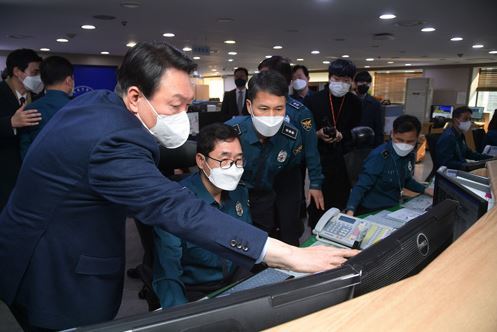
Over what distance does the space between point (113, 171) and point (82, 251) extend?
287 mm

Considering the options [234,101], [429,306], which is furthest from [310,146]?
[234,101]

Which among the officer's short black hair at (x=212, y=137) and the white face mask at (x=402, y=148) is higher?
the officer's short black hair at (x=212, y=137)

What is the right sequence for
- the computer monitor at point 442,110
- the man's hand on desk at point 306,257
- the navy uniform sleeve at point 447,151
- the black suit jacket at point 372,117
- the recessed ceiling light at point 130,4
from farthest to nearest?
the computer monitor at point 442,110 < the recessed ceiling light at point 130,4 < the navy uniform sleeve at point 447,151 < the black suit jacket at point 372,117 < the man's hand on desk at point 306,257

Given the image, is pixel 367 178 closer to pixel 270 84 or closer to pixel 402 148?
pixel 402 148

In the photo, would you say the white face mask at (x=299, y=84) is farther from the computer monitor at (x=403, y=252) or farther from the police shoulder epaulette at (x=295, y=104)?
the computer monitor at (x=403, y=252)

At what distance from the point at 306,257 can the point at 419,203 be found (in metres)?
1.68

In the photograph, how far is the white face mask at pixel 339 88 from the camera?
2.78 m

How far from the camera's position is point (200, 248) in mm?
1402

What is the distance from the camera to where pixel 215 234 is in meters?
0.87

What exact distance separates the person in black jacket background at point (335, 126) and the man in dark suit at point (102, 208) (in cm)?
188

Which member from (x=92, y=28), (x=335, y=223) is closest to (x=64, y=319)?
(x=335, y=223)

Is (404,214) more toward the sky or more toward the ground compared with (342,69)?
more toward the ground

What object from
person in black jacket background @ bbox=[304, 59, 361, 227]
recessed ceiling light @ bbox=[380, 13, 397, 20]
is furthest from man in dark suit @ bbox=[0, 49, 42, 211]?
recessed ceiling light @ bbox=[380, 13, 397, 20]

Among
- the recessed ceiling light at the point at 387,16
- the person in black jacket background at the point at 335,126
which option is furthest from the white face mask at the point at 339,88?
the recessed ceiling light at the point at 387,16
